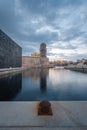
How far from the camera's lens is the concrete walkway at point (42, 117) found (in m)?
4.36

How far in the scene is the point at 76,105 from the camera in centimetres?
621

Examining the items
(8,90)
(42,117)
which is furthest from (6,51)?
(42,117)

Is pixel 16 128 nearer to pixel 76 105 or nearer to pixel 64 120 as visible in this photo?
pixel 64 120

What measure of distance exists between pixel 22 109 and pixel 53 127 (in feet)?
6.34

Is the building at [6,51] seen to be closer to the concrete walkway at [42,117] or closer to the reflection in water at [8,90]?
the reflection in water at [8,90]

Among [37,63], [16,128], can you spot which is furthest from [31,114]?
[37,63]

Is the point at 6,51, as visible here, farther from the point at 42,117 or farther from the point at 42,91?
the point at 42,117

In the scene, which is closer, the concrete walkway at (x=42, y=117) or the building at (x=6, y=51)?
the concrete walkway at (x=42, y=117)

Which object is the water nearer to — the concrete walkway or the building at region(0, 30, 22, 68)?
the concrete walkway

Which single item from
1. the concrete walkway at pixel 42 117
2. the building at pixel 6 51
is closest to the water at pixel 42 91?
the concrete walkway at pixel 42 117

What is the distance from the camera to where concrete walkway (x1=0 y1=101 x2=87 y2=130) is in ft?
14.3

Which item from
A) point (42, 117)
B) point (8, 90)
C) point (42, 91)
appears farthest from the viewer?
point (8, 90)

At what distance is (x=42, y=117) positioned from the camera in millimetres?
5027

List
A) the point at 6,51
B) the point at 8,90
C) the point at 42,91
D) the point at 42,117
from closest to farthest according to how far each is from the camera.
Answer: the point at 42,117, the point at 42,91, the point at 8,90, the point at 6,51
